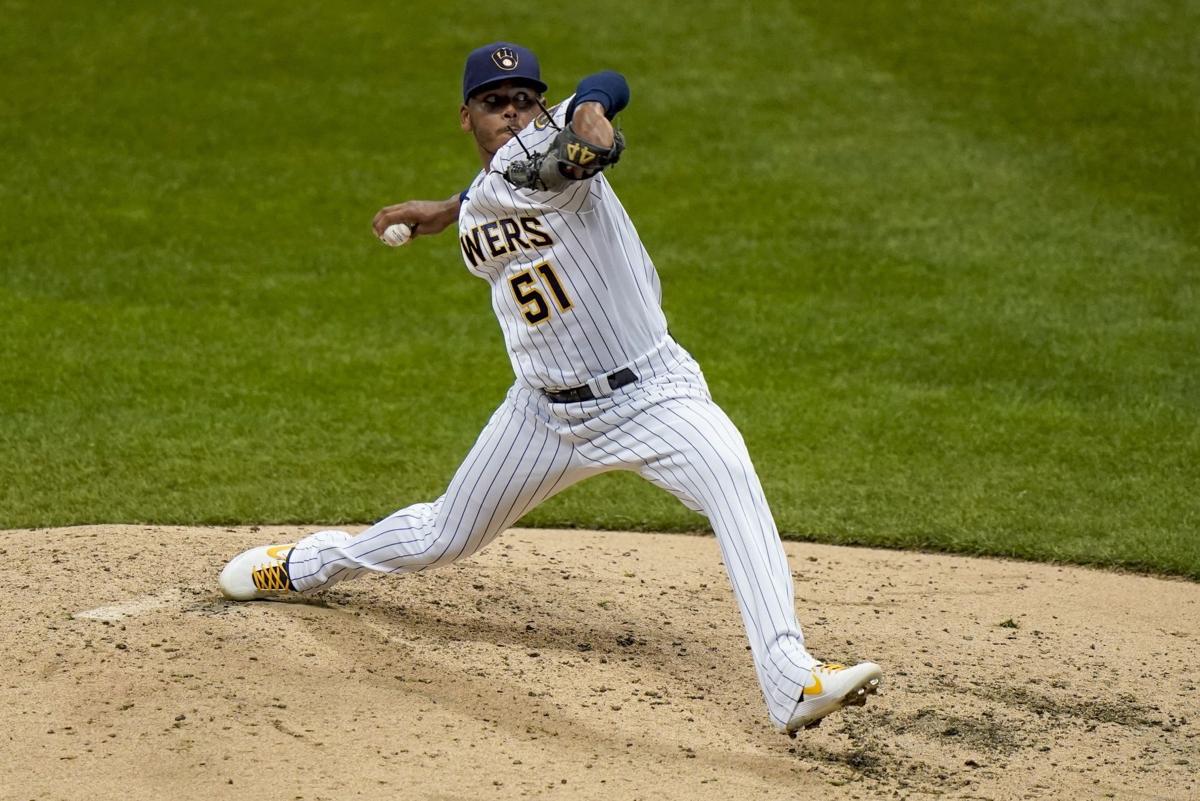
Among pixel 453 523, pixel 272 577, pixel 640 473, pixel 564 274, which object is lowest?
pixel 272 577

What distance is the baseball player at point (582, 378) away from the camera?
3451 millimetres

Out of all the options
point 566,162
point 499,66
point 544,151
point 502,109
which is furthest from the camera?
point 502,109

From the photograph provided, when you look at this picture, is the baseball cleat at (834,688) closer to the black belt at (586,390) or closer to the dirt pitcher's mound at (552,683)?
the dirt pitcher's mound at (552,683)

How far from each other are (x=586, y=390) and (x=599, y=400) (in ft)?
0.14

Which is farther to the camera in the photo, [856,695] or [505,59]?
[505,59]

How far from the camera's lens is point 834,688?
133 inches

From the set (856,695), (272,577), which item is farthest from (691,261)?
(856,695)

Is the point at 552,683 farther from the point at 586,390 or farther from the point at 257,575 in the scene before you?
the point at 257,575

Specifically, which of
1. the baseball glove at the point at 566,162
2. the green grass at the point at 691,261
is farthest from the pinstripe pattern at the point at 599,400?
the green grass at the point at 691,261

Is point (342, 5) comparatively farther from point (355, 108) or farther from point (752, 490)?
point (752, 490)

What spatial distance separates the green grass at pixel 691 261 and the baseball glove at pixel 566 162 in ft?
8.98

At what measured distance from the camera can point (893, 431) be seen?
23.2 ft

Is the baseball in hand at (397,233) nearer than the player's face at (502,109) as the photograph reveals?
No

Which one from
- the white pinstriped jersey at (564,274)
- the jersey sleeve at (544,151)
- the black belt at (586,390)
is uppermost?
the jersey sleeve at (544,151)
